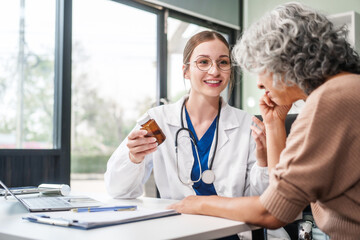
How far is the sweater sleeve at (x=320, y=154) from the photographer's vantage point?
96 centimetres

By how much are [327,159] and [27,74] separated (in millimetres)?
2475

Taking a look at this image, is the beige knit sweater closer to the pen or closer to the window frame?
the pen

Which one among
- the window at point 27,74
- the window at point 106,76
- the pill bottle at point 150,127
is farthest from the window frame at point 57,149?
the pill bottle at point 150,127

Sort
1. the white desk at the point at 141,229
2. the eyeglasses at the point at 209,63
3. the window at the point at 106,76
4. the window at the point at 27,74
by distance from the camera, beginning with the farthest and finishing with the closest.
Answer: the window at the point at 106,76, the window at the point at 27,74, the eyeglasses at the point at 209,63, the white desk at the point at 141,229

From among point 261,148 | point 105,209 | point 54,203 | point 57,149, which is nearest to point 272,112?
point 261,148

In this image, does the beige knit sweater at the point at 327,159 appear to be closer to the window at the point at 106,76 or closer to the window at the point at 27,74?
the window at the point at 27,74

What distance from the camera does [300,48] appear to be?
3.56 ft

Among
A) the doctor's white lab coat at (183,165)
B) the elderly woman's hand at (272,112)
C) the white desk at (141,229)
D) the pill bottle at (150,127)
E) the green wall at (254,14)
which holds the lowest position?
the white desk at (141,229)

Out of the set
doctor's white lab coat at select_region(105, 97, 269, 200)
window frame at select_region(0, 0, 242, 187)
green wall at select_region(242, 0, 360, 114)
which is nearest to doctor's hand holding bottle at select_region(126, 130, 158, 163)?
doctor's white lab coat at select_region(105, 97, 269, 200)

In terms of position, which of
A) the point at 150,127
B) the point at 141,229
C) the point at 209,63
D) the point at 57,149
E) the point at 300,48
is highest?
the point at 209,63

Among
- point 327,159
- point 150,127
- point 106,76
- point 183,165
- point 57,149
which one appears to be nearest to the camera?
point 327,159

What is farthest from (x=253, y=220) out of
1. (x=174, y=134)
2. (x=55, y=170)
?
(x=55, y=170)

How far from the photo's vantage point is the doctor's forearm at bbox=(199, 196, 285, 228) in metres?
1.08

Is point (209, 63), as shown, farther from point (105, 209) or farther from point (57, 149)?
Answer: point (57, 149)
